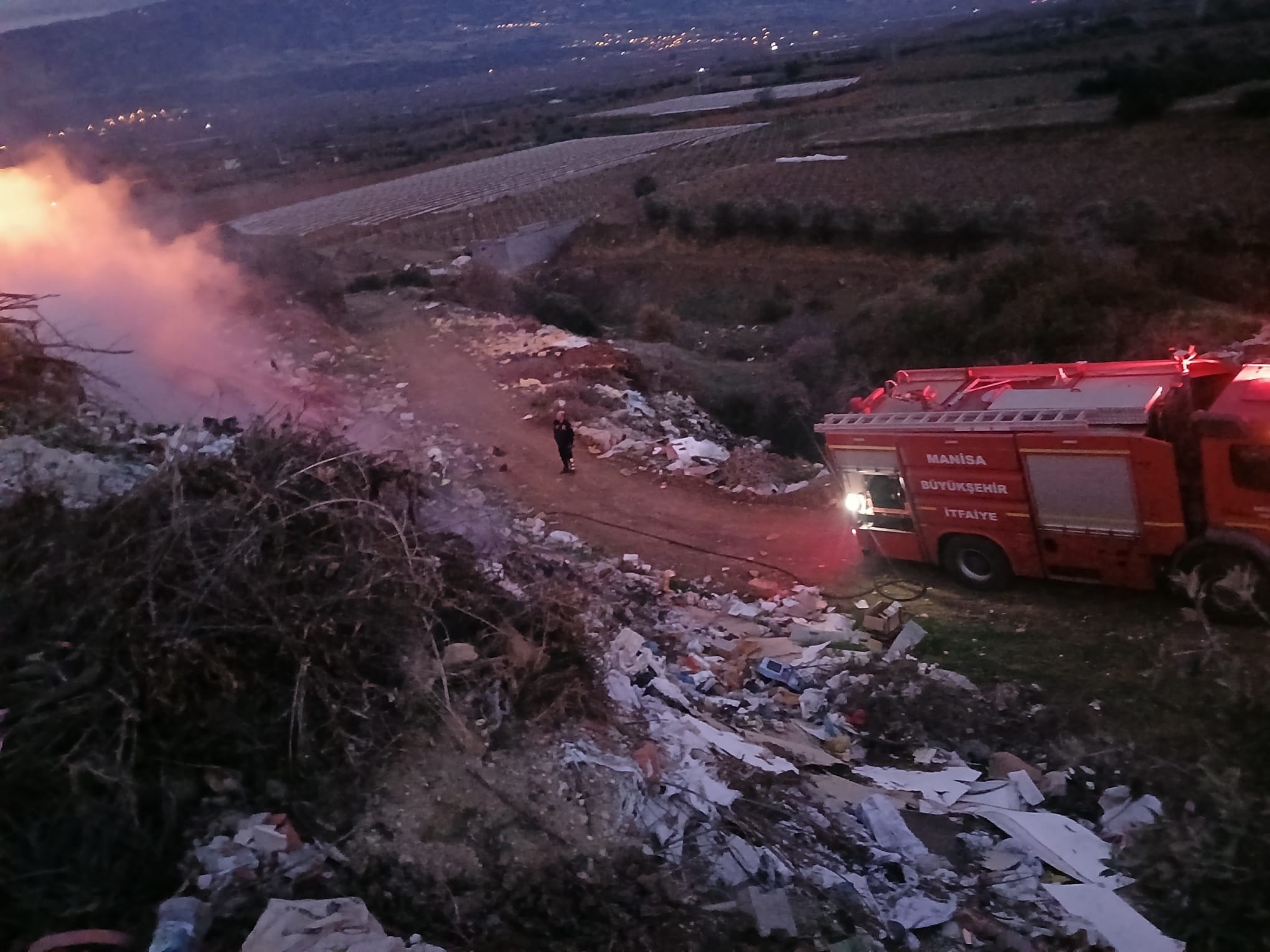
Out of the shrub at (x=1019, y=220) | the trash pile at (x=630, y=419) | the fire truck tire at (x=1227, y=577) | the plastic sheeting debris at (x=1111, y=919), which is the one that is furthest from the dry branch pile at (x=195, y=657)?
the shrub at (x=1019, y=220)

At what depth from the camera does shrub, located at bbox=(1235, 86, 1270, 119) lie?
2841cm

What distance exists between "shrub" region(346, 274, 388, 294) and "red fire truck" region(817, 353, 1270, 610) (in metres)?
16.9

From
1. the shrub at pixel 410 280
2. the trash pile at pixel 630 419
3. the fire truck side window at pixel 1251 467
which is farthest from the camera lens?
the shrub at pixel 410 280

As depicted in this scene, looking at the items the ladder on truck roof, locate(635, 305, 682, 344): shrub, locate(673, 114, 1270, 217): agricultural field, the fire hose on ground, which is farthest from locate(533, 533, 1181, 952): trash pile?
locate(673, 114, 1270, 217): agricultural field

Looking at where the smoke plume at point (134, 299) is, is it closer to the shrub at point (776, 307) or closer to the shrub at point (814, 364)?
the shrub at point (814, 364)

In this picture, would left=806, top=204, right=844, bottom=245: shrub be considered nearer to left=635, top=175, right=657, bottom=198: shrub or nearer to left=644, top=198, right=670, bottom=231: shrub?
left=644, top=198, right=670, bottom=231: shrub

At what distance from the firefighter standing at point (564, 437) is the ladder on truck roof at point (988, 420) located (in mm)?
4246

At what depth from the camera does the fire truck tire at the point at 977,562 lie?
379 inches

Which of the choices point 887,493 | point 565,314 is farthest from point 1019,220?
point 887,493

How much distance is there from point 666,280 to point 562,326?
281 inches

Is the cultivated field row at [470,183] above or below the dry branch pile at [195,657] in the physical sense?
above

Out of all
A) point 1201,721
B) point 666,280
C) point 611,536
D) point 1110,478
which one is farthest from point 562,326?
point 1201,721

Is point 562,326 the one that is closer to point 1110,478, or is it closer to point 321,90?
point 1110,478

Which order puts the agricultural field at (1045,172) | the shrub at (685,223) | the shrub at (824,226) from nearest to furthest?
1. the agricultural field at (1045,172)
2. the shrub at (824,226)
3. the shrub at (685,223)
